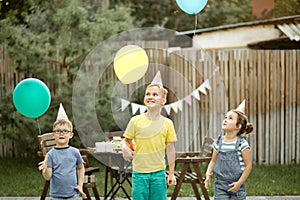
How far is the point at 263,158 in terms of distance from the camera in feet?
29.4

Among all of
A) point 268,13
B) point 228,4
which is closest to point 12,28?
point 268,13

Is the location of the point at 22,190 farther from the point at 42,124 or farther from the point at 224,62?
the point at 224,62

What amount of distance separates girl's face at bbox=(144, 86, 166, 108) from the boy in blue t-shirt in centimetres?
68

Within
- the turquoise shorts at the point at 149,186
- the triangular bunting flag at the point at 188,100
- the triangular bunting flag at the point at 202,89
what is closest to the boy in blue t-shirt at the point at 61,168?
the turquoise shorts at the point at 149,186

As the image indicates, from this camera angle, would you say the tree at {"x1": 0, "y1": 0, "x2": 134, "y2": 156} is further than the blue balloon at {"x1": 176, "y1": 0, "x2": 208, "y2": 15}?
Yes

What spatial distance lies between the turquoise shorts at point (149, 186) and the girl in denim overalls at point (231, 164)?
0.38 meters

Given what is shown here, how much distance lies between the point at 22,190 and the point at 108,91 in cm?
203

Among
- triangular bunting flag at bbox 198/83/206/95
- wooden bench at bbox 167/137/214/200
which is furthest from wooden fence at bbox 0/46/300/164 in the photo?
wooden bench at bbox 167/137/214/200

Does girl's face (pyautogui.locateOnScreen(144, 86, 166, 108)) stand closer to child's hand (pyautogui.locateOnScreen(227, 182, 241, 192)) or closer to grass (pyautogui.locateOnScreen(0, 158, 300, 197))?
child's hand (pyautogui.locateOnScreen(227, 182, 241, 192))

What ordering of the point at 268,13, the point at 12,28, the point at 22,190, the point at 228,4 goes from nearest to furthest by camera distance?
the point at 22,190 → the point at 12,28 → the point at 268,13 → the point at 228,4

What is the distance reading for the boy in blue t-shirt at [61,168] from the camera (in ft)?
15.0

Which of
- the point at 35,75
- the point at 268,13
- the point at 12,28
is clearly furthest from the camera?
the point at 268,13

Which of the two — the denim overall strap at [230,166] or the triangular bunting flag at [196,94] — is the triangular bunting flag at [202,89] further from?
the denim overall strap at [230,166]

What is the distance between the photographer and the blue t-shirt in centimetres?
459
